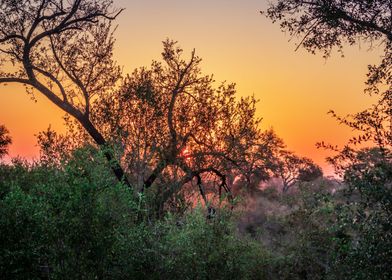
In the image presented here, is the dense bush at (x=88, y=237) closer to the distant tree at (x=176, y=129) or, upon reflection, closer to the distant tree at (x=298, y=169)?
the distant tree at (x=176, y=129)

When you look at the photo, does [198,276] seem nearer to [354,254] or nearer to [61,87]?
[354,254]

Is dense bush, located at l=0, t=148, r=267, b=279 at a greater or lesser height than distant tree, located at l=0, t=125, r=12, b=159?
lesser

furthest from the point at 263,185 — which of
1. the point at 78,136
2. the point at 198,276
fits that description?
the point at 198,276

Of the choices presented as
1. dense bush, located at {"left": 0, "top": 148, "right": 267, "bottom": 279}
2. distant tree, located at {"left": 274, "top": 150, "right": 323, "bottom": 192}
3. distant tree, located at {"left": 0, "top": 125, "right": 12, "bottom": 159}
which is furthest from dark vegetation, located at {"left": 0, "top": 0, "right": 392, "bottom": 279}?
distant tree, located at {"left": 274, "top": 150, "right": 323, "bottom": 192}

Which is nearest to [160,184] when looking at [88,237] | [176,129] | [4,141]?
[176,129]

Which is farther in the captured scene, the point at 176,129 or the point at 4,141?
the point at 4,141

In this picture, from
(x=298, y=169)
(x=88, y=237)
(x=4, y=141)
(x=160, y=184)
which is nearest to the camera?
(x=88, y=237)

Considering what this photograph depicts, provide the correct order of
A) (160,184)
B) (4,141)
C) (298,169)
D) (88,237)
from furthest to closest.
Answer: (298,169), (4,141), (160,184), (88,237)

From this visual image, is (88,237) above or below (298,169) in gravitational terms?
below

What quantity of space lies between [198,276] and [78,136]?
16747mm

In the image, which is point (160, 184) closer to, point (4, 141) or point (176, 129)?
point (176, 129)

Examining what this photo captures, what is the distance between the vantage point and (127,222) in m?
14.9

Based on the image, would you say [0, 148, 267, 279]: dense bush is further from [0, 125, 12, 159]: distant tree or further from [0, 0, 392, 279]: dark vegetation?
[0, 125, 12, 159]: distant tree

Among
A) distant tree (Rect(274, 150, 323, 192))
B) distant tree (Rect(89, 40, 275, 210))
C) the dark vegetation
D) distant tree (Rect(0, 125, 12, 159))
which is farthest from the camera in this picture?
distant tree (Rect(274, 150, 323, 192))
